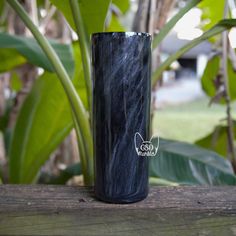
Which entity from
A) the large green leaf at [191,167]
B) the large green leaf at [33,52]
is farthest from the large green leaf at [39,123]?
the large green leaf at [191,167]

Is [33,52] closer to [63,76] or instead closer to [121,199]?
[63,76]

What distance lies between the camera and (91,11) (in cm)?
61

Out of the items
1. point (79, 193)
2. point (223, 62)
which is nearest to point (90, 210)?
point (79, 193)

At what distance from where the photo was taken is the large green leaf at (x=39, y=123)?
3.22 ft

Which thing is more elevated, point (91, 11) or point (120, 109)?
point (91, 11)

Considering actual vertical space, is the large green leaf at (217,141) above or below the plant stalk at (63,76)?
below

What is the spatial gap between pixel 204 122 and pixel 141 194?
4381 millimetres

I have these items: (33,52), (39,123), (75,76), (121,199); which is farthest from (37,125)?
(121,199)

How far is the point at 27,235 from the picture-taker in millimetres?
448

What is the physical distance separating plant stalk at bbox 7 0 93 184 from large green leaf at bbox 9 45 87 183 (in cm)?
32

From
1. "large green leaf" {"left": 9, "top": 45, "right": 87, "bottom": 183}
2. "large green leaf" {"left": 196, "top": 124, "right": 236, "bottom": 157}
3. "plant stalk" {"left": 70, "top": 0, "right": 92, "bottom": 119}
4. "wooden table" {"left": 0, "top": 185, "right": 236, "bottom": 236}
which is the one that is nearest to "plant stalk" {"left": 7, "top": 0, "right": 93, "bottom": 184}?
"plant stalk" {"left": 70, "top": 0, "right": 92, "bottom": 119}

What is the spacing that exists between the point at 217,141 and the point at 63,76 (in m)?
0.71

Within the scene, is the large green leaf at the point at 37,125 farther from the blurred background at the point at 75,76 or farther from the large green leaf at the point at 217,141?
the large green leaf at the point at 217,141

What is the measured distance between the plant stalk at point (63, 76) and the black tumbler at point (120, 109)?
0.13 m
